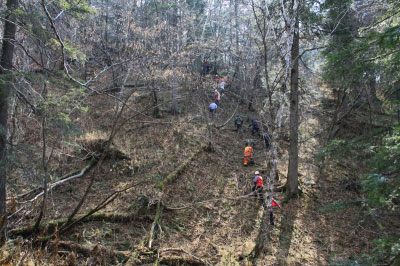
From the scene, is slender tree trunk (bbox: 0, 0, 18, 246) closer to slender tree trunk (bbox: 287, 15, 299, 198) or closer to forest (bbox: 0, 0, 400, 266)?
forest (bbox: 0, 0, 400, 266)

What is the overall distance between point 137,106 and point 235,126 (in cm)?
689

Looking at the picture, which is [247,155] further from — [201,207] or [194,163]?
[201,207]

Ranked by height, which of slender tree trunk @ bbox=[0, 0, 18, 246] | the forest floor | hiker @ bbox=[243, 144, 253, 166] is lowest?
the forest floor

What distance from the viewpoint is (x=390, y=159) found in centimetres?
545

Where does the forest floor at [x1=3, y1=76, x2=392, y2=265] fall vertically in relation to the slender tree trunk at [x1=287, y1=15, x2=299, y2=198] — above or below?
below

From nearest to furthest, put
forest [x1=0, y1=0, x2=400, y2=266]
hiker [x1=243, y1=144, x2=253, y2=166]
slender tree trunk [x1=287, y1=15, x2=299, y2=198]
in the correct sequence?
forest [x1=0, y1=0, x2=400, y2=266], slender tree trunk [x1=287, y1=15, x2=299, y2=198], hiker [x1=243, y1=144, x2=253, y2=166]

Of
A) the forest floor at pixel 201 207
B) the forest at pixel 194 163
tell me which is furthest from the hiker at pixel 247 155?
the forest floor at pixel 201 207

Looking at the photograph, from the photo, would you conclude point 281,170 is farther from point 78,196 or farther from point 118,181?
point 78,196

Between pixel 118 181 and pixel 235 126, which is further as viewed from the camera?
pixel 235 126

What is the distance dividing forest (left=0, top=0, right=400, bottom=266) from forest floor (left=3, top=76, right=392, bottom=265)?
6cm

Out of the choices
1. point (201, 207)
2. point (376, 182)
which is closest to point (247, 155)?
point (201, 207)

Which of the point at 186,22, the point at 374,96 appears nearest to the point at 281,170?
the point at 374,96

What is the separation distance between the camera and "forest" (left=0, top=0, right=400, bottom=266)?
5.54 metres

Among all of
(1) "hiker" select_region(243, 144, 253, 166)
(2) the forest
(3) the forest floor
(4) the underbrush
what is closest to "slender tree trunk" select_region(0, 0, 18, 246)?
(2) the forest
